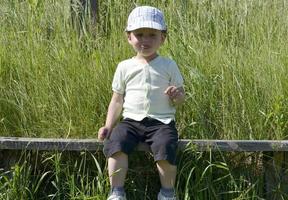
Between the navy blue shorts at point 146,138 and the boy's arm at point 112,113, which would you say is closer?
the navy blue shorts at point 146,138

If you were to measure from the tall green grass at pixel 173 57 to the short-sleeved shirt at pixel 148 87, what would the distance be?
10.5 inches

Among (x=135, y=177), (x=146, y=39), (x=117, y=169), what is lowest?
(x=135, y=177)

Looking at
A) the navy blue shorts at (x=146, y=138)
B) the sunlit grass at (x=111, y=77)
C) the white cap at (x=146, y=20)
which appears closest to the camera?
the navy blue shorts at (x=146, y=138)

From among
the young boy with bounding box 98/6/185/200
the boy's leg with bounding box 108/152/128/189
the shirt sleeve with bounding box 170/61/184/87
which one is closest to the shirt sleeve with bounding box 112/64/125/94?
the young boy with bounding box 98/6/185/200

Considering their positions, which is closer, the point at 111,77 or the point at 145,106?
the point at 145,106

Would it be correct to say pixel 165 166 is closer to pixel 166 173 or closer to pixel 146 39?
pixel 166 173

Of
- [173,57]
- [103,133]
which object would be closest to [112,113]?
[103,133]

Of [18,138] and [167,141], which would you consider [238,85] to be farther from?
[18,138]

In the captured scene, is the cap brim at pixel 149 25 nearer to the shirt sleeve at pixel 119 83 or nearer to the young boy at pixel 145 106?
the young boy at pixel 145 106

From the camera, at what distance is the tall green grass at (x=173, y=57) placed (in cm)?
333

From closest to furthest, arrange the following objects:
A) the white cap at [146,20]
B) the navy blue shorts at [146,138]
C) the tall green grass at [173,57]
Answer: the navy blue shorts at [146,138] < the white cap at [146,20] < the tall green grass at [173,57]

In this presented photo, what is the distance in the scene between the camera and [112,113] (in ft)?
10.2

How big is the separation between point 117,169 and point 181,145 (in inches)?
15.2

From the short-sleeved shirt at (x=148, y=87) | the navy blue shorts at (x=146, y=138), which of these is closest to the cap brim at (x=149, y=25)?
the short-sleeved shirt at (x=148, y=87)
